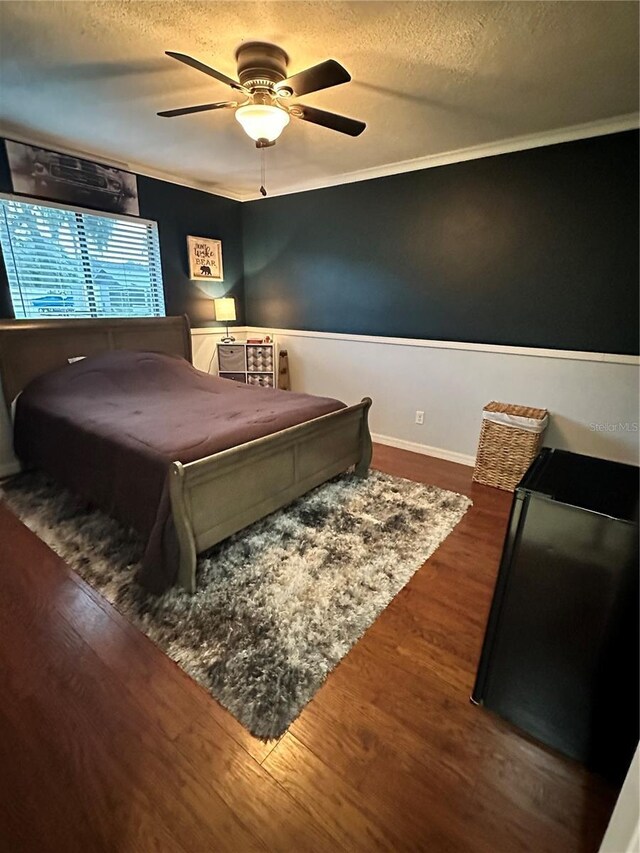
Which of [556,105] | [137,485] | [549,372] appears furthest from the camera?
[549,372]

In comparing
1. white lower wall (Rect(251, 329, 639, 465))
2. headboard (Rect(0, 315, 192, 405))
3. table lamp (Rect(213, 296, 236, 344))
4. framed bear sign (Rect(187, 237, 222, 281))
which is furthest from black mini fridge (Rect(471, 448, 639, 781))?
framed bear sign (Rect(187, 237, 222, 281))

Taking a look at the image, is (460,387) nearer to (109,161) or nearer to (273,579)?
(273,579)

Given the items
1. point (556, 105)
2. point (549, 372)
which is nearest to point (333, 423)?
point (549, 372)

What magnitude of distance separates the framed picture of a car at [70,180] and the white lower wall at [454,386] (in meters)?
1.41

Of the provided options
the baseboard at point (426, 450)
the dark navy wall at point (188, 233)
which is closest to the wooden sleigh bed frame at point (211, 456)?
the dark navy wall at point (188, 233)

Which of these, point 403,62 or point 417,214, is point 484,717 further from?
point 417,214

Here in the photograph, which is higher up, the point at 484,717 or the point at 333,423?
the point at 333,423

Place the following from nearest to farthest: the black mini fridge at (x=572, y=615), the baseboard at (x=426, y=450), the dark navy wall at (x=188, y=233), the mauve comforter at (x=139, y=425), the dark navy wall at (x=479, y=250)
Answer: the black mini fridge at (x=572, y=615) → the mauve comforter at (x=139, y=425) → the dark navy wall at (x=479, y=250) → the baseboard at (x=426, y=450) → the dark navy wall at (x=188, y=233)

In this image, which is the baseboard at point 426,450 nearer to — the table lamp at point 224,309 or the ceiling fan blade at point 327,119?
the table lamp at point 224,309

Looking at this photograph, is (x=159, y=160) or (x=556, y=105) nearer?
(x=556, y=105)

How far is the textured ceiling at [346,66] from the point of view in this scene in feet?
5.22

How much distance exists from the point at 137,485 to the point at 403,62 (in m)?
2.49

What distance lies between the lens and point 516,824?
3.67ft

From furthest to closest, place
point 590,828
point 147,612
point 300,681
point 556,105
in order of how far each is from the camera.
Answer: point 556,105 → point 147,612 → point 300,681 → point 590,828
